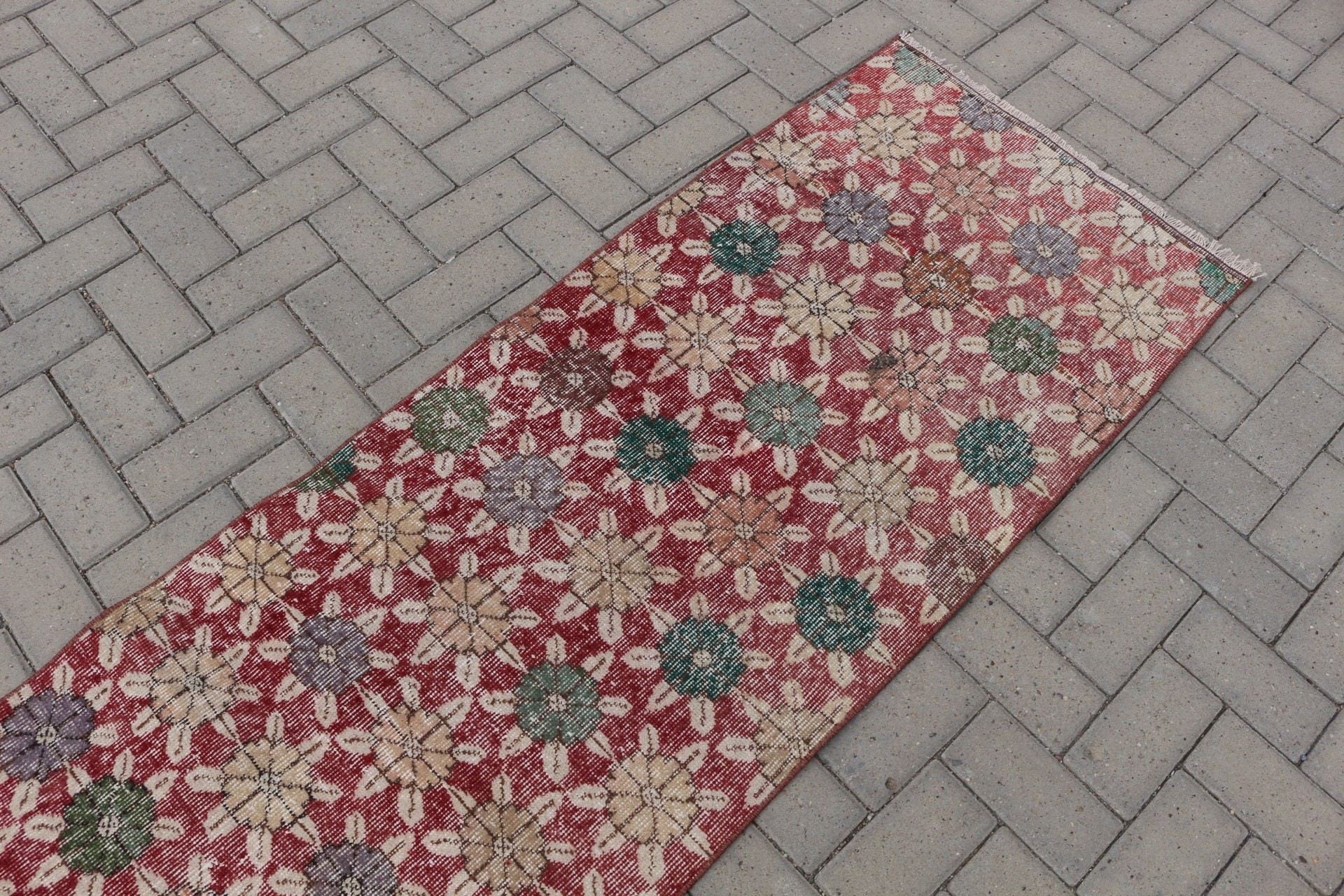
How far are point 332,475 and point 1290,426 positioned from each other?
2.53m

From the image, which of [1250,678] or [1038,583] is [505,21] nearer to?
[1038,583]

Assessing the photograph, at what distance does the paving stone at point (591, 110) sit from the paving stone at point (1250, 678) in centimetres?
211

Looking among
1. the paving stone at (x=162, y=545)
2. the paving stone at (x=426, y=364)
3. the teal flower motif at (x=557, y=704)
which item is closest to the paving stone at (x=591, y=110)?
the paving stone at (x=426, y=364)

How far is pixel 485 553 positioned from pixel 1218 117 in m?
2.74

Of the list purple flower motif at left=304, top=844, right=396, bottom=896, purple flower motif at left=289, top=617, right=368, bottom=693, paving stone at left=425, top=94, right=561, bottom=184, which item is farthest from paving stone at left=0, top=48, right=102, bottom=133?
purple flower motif at left=304, top=844, right=396, bottom=896

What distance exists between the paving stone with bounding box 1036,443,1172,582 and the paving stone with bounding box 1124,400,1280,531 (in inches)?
1.8

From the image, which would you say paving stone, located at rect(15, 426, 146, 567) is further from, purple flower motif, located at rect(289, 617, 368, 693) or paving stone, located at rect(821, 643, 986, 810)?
paving stone, located at rect(821, 643, 986, 810)

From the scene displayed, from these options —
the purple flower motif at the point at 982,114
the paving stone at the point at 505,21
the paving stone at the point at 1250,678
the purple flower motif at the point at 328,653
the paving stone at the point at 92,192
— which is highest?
the paving stone at the point at 505,21

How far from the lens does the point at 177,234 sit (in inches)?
114

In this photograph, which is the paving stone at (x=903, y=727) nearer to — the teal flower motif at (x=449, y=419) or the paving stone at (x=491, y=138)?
the teal flower motif at (x=449, y=419)

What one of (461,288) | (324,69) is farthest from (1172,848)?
(324,69)

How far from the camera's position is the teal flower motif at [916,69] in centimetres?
336

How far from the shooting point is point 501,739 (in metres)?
2.20

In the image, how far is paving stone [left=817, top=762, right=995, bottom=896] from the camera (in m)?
2.11
